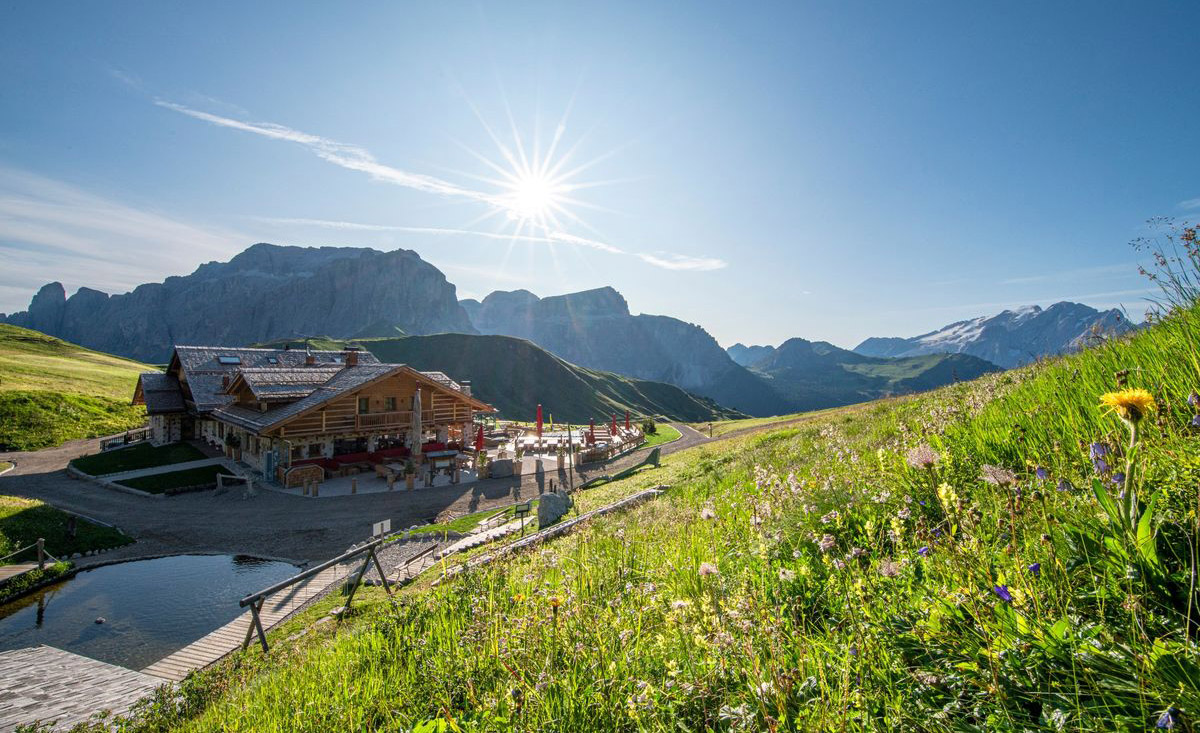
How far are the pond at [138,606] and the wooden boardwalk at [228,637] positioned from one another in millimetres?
1313

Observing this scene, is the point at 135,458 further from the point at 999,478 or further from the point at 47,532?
the point at 999,478

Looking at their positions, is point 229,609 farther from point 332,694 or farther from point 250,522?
point 332,694

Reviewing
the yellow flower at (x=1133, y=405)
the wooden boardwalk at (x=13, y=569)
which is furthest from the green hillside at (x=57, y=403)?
the yellow flower at (x=1133, y=405)

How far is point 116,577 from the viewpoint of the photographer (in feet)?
51.5

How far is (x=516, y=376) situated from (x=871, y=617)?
476ft

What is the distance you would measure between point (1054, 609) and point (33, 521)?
95.8ft

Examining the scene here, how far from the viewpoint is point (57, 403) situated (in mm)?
42219

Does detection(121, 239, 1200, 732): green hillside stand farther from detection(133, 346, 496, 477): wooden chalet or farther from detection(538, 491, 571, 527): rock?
detection(133, 346, 496, 477): wooden chalet

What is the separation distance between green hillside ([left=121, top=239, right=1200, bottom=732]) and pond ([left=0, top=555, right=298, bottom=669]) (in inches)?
353

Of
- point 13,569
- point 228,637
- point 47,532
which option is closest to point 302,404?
point 47,532

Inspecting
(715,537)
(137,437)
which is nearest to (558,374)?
(137,437)

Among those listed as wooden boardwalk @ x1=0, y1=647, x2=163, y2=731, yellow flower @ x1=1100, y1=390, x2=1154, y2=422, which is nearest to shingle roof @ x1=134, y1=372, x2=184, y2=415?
wooden boardwalk @ x1=0, y1=647, x2=163, y2=731

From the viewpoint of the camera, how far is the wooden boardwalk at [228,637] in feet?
32.8

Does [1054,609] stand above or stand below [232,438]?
above
